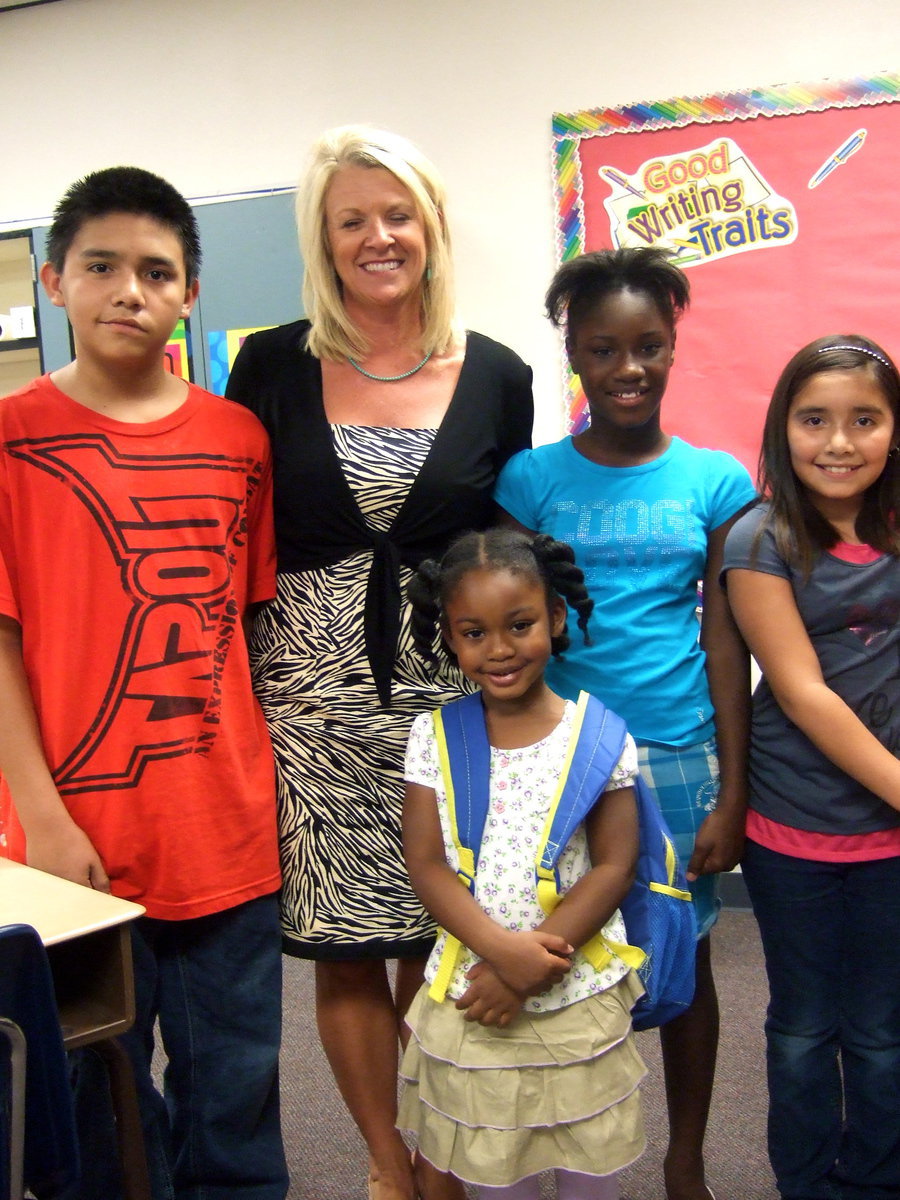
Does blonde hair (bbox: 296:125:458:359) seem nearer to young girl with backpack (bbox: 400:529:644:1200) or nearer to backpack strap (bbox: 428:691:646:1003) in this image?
young girl with backpack (bbox: 400:529:644:1200)

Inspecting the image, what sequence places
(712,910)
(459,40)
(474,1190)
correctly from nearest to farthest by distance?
1. (712,910)
2. (474,1190)
3. (459,40)

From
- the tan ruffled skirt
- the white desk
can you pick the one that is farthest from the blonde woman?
the white desk

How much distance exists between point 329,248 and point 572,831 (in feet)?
3.26

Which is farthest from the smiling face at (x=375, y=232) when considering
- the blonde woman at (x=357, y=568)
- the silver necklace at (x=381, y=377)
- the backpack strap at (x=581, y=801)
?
the backpack strap at (x=581, y=801)

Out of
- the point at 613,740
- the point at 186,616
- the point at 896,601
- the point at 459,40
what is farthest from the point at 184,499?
the point at 459,40

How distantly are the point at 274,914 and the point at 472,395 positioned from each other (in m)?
0.86

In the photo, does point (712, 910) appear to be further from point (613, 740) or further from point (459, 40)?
point (459, 40)

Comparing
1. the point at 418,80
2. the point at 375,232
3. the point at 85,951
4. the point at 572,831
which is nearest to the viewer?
the point at 85,951

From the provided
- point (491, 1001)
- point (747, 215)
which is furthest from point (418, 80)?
point (491, 1001)

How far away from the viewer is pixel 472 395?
1.67 metres

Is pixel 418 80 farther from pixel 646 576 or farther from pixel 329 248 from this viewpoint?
pixel 646 576

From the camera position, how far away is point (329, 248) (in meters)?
1.68

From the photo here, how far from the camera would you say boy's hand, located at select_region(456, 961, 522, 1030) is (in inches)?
52.6

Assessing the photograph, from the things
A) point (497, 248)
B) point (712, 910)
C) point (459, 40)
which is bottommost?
point (712, 910)
